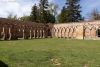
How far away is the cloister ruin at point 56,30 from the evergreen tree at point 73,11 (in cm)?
1230

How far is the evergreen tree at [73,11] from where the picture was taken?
4810 centimetres

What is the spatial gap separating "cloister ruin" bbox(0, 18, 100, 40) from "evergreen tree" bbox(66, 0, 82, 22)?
12.3 metres

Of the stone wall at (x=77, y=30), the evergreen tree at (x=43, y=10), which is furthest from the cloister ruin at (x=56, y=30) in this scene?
the evergreen tree at (x=43, y=10)

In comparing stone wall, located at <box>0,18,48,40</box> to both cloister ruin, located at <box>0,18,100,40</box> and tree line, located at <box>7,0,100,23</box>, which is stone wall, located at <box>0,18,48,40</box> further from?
tree line, located at <box>7,0,100,23</box>

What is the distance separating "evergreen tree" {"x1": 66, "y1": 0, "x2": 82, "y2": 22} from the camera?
158 feet

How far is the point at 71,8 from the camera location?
48.8 meters

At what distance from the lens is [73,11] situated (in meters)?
49.2

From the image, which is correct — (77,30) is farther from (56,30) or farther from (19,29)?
(19,29)

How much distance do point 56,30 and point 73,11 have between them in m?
15.7

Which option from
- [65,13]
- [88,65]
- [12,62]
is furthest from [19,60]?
[65,13]

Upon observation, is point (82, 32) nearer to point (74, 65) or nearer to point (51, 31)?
point (51, 31)

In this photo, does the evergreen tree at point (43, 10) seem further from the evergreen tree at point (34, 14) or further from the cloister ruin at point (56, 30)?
the cloister ruin at point (56, 30)

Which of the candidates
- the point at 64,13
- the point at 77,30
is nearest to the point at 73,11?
the point at 64,13

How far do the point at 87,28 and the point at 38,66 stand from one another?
1020 inches
